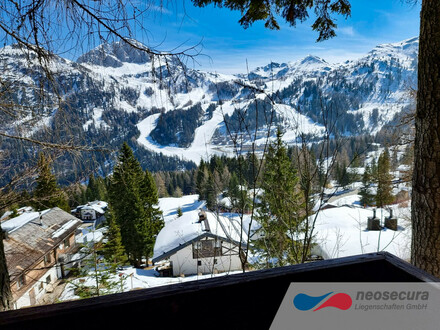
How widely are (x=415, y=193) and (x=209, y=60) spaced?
1991mm

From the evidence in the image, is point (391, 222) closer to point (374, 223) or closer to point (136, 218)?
point (374, 223)

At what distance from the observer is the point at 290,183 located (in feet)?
26.0

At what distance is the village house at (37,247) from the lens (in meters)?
8.75

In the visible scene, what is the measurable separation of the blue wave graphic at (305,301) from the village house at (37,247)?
9.35 metres

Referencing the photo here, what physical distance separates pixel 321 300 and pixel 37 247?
12711 millimetres

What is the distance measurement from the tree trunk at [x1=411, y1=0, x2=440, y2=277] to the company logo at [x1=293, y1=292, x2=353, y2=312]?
1768mm

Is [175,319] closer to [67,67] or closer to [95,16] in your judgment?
[95,16]

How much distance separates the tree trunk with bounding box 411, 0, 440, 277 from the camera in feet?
6.36

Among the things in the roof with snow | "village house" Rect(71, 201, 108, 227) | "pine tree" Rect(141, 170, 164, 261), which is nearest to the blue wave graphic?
the roof with snow

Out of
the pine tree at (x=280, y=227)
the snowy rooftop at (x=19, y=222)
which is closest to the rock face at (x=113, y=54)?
the pine tree at (x=280, y=227)

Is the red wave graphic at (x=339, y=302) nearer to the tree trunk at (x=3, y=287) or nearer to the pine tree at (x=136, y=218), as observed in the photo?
the tree trunk at (x=3, y=287)

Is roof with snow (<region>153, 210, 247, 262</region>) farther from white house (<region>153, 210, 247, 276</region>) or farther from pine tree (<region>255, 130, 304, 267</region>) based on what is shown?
pine tree (<region>255, 130, 304, 267</region>)

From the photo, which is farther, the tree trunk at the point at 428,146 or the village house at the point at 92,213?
the village house at the point at 92,213

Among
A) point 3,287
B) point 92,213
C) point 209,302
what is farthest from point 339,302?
point 92,213
